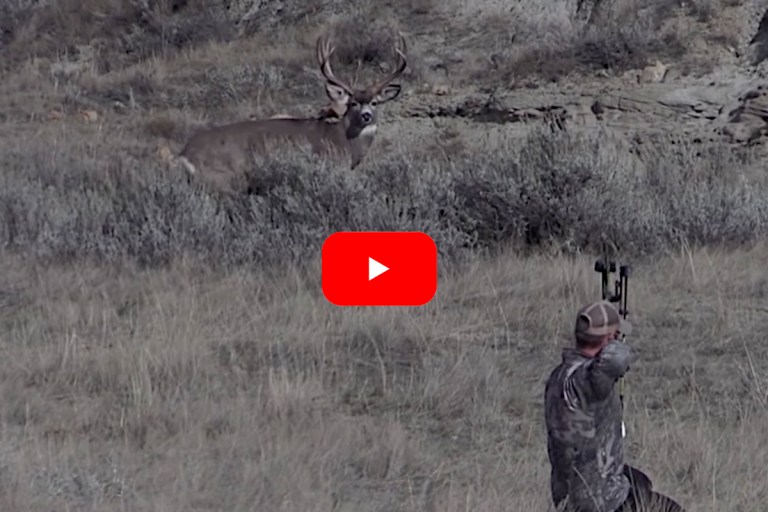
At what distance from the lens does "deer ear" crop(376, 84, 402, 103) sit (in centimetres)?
1653

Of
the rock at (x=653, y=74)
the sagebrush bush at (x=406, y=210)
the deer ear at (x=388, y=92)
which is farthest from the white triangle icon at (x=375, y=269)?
the rock at (x=653, y=74)

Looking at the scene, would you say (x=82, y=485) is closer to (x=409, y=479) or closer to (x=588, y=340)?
(x=409, y=479)

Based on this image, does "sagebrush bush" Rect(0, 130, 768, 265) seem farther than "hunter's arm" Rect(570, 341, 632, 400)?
Yes

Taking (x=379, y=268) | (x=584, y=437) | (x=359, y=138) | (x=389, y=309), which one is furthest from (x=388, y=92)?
(x=584, y=437)

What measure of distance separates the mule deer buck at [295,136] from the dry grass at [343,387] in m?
3.96

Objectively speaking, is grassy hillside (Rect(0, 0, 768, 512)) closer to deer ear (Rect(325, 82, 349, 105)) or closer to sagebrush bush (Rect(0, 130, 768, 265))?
sagebrush bush (Rect(0, 130, 768, 265))

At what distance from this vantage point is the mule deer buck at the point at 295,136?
14.6 meters

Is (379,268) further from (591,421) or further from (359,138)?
(359,138)

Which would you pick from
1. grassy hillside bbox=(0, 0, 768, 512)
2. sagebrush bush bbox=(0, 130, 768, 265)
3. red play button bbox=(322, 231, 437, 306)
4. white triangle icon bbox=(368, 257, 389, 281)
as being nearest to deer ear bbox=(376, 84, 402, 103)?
grassy hillside bbox=(0, 0, 768, 512)

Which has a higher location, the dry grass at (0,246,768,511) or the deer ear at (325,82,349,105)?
the deer ear at (325,82,349,105)

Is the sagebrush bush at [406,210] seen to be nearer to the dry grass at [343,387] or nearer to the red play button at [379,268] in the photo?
the red play button at [379,268]

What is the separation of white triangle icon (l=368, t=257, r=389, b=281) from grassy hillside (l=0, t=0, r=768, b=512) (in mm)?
326

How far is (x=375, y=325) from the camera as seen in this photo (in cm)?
878

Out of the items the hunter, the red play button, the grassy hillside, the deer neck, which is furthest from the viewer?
the deer neck
